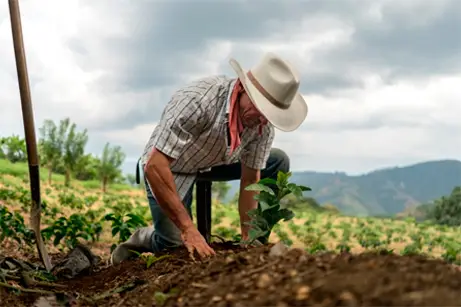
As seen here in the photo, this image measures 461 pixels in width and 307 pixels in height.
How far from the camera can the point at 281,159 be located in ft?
14.0

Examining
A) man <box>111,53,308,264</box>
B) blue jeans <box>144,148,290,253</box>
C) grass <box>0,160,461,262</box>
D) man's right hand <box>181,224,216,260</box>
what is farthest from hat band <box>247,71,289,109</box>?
grass <box>0,160,461,262</box>

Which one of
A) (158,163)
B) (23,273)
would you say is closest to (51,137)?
(23,273)

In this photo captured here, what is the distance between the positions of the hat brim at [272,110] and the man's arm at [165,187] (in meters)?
0.53

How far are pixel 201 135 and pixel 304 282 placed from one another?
185cm

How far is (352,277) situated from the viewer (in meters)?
1.77

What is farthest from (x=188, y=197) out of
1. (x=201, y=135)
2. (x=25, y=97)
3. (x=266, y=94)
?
(x=25, y=97)

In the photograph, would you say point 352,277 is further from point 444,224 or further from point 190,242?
point 444,224

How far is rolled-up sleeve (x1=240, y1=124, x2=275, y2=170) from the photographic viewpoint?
384 centimetres

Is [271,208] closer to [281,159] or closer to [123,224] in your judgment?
[281,159]

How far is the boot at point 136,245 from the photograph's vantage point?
4.34m

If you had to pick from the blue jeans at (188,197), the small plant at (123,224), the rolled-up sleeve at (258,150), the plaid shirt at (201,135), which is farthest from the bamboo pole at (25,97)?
the rolled-up sleeve at (258,150)

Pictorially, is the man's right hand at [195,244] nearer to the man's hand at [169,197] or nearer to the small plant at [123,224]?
the man's hand at [169,197]

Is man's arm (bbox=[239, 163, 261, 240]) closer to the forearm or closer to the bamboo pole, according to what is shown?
the forearm

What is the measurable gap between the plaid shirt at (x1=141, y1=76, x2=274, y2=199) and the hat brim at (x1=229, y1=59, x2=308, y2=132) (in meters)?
0.16
